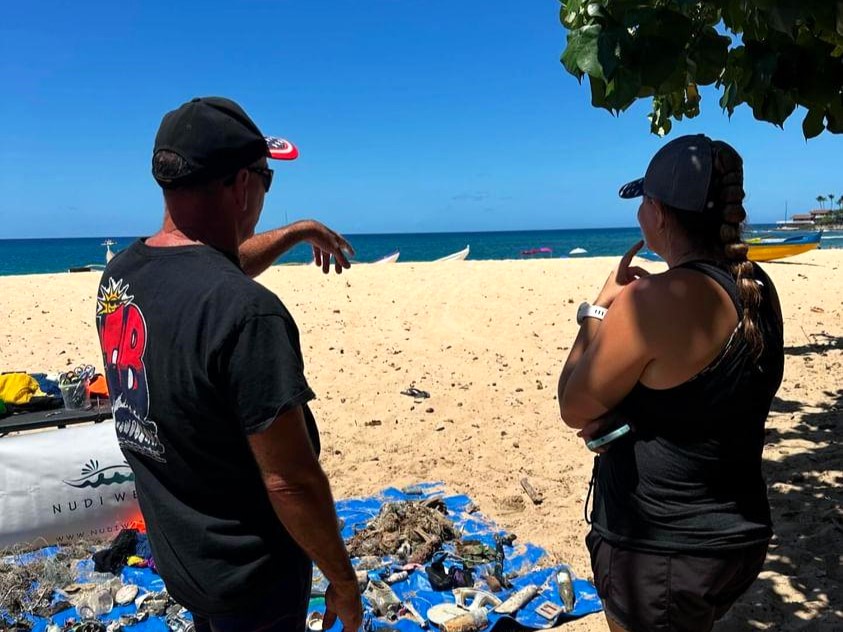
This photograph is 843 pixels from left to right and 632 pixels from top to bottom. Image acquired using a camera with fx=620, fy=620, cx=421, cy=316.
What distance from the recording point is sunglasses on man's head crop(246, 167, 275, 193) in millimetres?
1753

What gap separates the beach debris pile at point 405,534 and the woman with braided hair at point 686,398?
238cm

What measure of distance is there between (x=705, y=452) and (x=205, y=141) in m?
1.58

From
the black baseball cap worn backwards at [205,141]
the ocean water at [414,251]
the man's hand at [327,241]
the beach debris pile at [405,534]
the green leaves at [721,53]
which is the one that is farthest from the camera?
the ocean water at [414,251]

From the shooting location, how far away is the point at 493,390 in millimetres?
7461

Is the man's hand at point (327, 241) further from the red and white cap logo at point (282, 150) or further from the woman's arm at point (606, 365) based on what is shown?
the woman's arm at point (606, 365)

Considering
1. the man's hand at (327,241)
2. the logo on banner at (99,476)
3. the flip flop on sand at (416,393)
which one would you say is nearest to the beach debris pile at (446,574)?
the logo on banner at (99,476)

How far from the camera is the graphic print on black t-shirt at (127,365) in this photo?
164 cm

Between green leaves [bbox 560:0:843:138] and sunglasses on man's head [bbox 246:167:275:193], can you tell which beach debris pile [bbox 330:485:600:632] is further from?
green leaves [bbox 560:0:843:138]

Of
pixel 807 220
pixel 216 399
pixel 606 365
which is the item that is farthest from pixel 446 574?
pixel 807 220

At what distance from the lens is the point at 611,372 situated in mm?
1725

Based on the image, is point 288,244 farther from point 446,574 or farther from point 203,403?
point 446,574

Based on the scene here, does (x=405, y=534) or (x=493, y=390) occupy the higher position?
(x=493, y=390)

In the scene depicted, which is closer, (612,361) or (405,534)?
(612,361)

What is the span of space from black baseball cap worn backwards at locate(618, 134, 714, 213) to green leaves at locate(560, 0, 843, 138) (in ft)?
0.79
